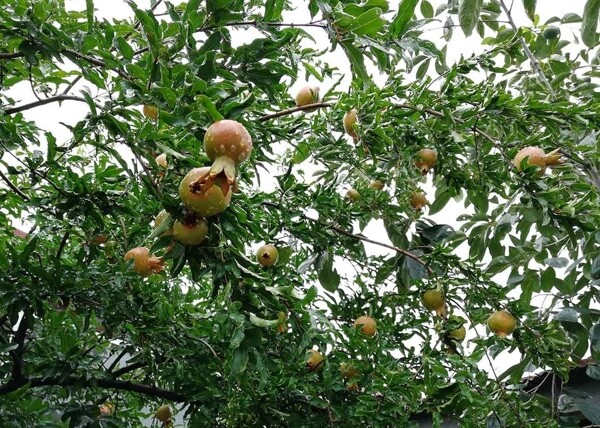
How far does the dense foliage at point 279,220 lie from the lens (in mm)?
1140

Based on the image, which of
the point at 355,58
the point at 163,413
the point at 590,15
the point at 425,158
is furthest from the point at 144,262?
the point at 590,15

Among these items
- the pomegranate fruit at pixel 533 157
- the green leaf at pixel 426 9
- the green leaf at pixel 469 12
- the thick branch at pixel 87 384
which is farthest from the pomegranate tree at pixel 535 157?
the green leaf at pixel 426 9

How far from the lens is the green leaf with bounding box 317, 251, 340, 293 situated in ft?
6.55

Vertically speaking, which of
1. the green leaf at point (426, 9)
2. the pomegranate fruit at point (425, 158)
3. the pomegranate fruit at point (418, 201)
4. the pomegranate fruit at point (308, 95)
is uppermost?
the green leaf at point (426, 9)

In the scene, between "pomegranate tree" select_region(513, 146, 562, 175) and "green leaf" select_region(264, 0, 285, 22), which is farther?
"pomegranate tree" select_region(513, 146, 562, 175)

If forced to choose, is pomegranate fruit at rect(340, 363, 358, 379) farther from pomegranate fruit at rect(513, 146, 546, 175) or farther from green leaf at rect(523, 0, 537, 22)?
green leaf at rect(523, 0, 537, 22)

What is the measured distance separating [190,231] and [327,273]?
1.12 m

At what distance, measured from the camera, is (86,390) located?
196 centimetres

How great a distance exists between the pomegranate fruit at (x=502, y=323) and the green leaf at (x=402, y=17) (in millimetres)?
705

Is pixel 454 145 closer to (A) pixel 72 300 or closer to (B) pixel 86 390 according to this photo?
(A) pixel 72 300

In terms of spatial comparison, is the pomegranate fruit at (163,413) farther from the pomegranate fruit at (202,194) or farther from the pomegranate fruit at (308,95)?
the pomegranate fruit at (202,194)

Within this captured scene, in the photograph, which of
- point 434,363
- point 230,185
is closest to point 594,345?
point 434,363

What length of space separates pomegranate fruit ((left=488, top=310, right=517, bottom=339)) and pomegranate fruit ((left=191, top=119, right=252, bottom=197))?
2.91 feet

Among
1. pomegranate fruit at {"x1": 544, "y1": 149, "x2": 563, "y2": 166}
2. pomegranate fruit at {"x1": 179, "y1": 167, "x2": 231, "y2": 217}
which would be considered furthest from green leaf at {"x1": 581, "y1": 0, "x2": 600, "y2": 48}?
pomegranate fruit at {"x1": 179, "y1": 167, "x2": 231, "y2": 217}
